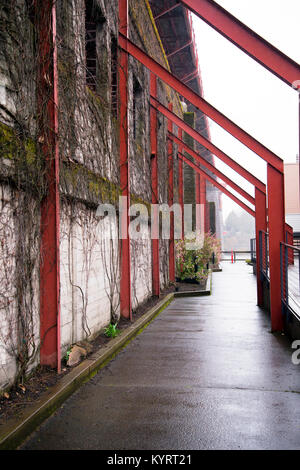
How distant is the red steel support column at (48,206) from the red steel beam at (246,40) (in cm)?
195

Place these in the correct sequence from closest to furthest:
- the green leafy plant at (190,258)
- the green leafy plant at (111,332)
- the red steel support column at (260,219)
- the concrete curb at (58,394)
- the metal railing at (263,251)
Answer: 1. the concrete curb at (58,394)
2. the green leafy plant at (111,332)
3. the red steel support column at (260,219)
4. the metal railing at (263,251)
5. the green leafy plant at (190,258)

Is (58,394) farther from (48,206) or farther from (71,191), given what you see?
(71,191)

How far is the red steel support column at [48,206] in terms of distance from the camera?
3727 mm

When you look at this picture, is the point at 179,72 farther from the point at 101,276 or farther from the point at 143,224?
the point at 101,276

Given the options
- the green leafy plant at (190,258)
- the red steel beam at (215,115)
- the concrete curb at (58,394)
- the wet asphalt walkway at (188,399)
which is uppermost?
the red steel beam at (215,115)

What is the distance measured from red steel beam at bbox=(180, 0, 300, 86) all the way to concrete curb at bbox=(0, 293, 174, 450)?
3483mm

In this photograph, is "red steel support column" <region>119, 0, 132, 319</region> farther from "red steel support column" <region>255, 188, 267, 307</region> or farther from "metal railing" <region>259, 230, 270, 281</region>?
"metal railing" <region>259, 230, 270, 281</region>

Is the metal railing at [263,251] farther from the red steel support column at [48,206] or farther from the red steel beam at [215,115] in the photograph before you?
the red steel support column at [48,206]

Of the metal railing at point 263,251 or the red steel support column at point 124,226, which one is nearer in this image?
the red steel support column at point 124,226

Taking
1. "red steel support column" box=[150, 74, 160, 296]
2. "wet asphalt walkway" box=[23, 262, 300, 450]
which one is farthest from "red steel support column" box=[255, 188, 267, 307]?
"wet asphalt walkway" box=[23, 262, 300, 450]

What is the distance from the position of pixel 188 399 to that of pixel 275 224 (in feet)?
10.4

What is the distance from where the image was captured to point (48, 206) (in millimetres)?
3768

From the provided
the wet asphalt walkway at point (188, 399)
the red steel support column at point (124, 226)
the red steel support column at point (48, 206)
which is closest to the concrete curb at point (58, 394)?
the wet asphalt walkway at point (188, 399)

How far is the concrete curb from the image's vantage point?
2.63 metres
